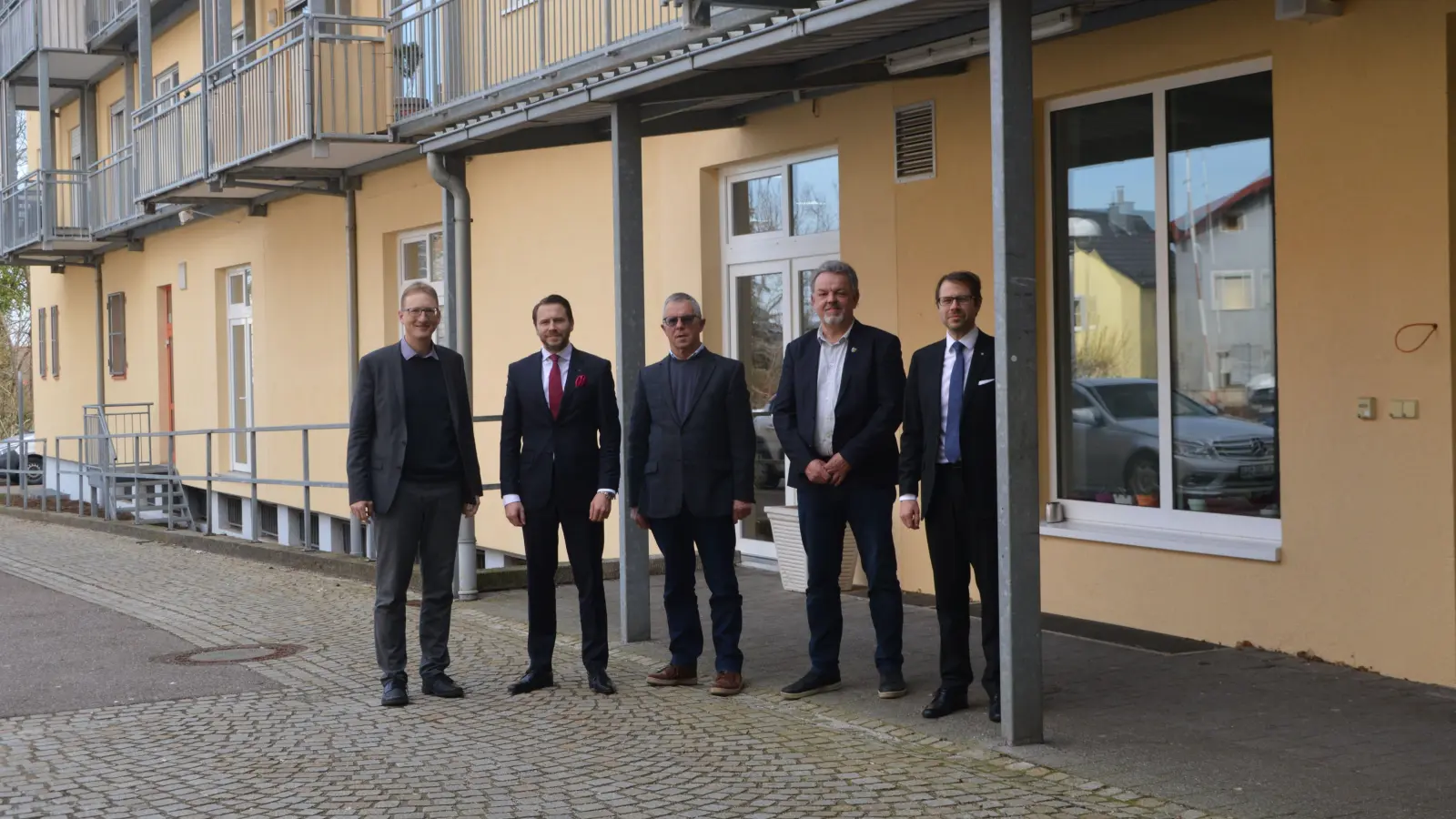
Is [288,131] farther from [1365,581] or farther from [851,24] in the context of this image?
[1365,581]

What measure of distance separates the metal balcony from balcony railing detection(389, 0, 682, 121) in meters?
12.4

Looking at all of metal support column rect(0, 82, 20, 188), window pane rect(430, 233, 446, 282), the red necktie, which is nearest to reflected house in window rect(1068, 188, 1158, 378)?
the red necktie

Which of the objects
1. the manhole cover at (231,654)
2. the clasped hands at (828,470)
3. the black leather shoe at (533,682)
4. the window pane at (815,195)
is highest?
the window pane at (815,195)

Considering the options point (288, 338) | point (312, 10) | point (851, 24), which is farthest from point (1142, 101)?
point (288, 338)

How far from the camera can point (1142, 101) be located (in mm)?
8727

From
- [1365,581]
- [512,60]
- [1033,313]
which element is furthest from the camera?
[512,60]

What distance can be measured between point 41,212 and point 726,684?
68.5ft

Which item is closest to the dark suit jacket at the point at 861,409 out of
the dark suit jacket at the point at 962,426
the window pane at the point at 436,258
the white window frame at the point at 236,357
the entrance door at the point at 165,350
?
the dark suit jacket at the point at 962,426

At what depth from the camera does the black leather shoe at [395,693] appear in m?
7.43

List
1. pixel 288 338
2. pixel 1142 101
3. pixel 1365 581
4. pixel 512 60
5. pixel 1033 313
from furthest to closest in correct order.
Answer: pixel 288 338 → pixel 512 60 → pixel 1142 101 → pixel 1365 581 → pixel 1033 313

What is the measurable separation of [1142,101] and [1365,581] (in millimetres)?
2863

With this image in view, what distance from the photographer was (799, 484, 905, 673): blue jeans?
7230 millimetres

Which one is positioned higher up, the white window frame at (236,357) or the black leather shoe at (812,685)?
the white window frame at (236,357)

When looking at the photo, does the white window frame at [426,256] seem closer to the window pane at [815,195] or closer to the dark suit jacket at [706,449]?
the window pane at [815,195]
